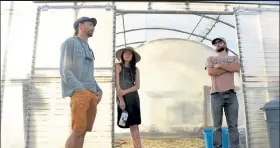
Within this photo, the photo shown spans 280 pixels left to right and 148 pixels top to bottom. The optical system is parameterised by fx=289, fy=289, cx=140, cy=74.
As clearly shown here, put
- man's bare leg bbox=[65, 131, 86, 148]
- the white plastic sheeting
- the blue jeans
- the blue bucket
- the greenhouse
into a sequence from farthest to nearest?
the blue bucket → the white plastic sheeting → the greenhouse → the blue jeans → man's bare leg bbox=[65, 131, 86, 148]

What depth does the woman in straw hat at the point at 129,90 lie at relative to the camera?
3990 millimetres

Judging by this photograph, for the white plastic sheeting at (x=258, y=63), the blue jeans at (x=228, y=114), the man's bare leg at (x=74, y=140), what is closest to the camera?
the man's bare leg at (x=74, y=140)

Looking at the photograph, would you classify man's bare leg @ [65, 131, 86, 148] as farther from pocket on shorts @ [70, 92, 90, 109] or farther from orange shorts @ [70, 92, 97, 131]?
pocket on shorts @ [70, 92, 90, 109]

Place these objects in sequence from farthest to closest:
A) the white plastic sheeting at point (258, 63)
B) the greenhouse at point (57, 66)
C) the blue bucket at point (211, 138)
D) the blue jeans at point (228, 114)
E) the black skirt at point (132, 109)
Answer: the blue bucket at point (211, 138), the white plastic sheeting at point (258, 63), the greenhouse at point (57, 66), the black skirt at point (132, 109), the blue jeans at point (228, 114)

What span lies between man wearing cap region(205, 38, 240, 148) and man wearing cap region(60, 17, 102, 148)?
166cm

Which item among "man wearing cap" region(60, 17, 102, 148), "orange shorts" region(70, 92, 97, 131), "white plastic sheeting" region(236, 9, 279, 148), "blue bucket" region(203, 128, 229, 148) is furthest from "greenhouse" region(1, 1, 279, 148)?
"orange shorts" region(70, 92, 97, 131)

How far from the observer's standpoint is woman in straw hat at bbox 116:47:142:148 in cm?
399

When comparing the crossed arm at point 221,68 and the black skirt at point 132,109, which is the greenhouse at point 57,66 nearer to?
the black skirt at point 132,109

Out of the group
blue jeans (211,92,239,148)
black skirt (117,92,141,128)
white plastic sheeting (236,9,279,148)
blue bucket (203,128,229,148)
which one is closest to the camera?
blue jeans (211,92,239,148)

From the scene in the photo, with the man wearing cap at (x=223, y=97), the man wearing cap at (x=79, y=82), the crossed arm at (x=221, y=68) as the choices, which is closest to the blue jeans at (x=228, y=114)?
the man wearing cap at (x=223, y=97)

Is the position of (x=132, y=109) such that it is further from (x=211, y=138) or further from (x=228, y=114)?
(x=211, y=138)

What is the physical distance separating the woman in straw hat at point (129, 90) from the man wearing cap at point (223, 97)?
3.44 feet

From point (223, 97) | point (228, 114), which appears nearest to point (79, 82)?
point (223, 97)

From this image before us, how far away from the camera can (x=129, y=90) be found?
4105 millimetres
